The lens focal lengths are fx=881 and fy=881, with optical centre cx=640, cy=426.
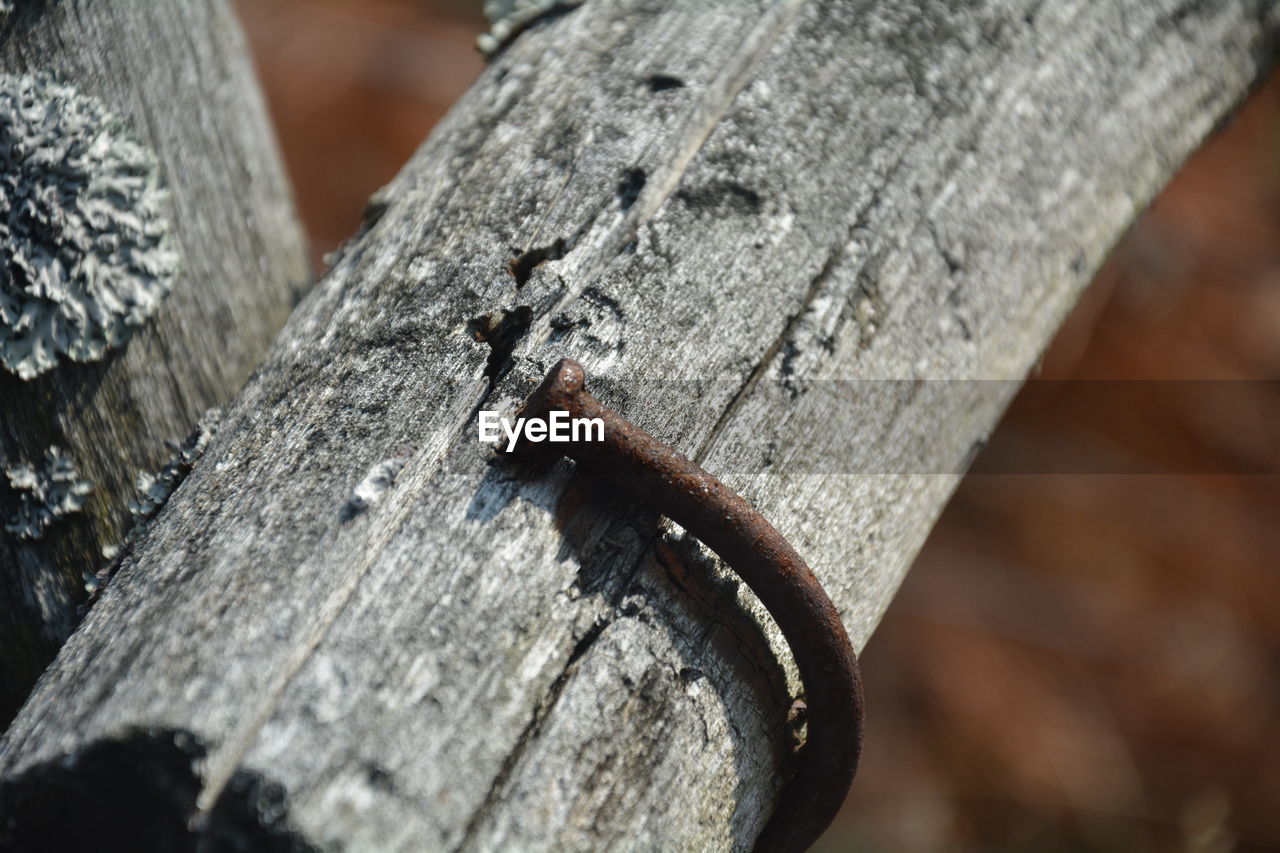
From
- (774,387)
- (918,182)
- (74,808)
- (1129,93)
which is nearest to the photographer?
(74,808)

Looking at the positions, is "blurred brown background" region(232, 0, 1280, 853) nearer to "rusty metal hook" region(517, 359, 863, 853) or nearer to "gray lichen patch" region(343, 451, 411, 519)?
"rusty metal hook" region(517, 359, 863, 853)

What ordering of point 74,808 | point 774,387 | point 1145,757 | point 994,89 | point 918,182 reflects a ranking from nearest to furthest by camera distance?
point 74,808
point 774,387
point 918,182
point 994,89
point 1145,757

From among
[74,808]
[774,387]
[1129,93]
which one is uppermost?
[1129,93]

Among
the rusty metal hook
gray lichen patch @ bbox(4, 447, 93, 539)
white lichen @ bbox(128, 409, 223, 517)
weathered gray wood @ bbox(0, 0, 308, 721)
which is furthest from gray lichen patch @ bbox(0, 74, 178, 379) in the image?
the rusty metal hook

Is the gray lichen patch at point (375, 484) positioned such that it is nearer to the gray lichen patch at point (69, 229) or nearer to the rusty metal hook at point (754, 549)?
the rusty metal hook at point (754, 549)

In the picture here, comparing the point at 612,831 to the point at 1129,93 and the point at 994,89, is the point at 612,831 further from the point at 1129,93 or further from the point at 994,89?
the point at 1129,93

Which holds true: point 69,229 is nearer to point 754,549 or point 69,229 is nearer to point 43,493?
point 43,493

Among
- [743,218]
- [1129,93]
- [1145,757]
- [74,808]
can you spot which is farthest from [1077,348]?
[74,808]
